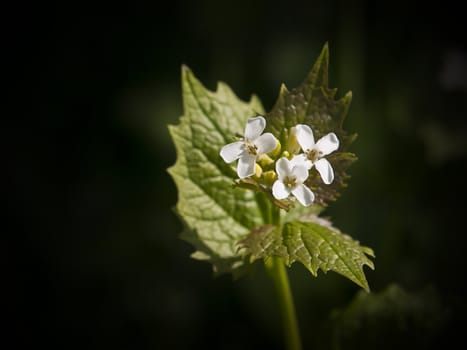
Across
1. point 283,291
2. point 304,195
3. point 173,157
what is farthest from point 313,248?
point 173,157

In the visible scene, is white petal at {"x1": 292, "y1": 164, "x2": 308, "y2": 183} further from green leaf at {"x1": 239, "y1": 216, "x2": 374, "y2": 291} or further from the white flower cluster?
green leaf at {"x1": 239, "y1": 216, "x2": 374, "y2": 291}

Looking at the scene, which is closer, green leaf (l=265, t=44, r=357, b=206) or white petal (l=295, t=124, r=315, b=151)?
white petal (l=295, t=124, r=315, b=151)

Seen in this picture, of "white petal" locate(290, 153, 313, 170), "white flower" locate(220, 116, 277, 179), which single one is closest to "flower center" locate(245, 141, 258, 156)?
"white flower" locate(220, 116, 277, 179)

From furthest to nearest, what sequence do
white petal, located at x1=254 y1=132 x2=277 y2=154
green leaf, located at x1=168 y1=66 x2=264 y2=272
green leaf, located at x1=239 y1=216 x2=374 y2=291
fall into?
green leaf, located at x1=168 y1=66 x2=264 y2=272
white petal, located at x1=254 y1=132 x2=277 y2=154
green leaf, located at x1=239 y1=216 x2=374 y2=291

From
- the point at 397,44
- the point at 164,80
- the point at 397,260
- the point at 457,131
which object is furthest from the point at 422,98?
the point at 164,80

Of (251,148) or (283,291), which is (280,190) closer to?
(251,148)

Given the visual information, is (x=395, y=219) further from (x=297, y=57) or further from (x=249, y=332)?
(x=297, y=57)

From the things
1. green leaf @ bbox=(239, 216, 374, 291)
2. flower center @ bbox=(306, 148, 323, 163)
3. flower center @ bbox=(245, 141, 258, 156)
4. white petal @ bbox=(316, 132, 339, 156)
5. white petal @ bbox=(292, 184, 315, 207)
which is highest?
flower center @ bbox=(245, 141, 258, 156)
